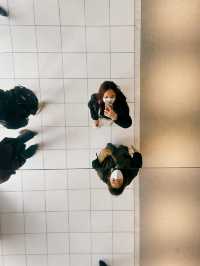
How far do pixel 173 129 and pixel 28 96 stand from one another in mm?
877

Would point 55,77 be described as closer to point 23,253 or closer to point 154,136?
point 154,136

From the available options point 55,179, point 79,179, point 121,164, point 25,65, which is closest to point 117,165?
point 121,164

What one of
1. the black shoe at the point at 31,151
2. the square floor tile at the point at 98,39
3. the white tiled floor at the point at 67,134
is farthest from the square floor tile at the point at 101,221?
the square floor tile at the point at 98,39

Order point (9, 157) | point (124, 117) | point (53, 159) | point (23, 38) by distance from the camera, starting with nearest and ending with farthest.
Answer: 1. point (9, 157)
2. point (124, 117)
3. point (23, 38)
4. point (53, 159)

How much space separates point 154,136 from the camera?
2.05 metres

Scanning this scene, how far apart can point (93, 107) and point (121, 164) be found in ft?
1.14

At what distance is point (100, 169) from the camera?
1.86 meters

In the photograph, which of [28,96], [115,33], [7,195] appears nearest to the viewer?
[28,96]

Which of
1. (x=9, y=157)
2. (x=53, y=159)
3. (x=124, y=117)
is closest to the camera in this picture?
(x=9, y=157)

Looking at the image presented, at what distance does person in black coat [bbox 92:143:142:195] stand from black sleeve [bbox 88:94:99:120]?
21cm

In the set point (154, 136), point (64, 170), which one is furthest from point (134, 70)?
point (64, 170)

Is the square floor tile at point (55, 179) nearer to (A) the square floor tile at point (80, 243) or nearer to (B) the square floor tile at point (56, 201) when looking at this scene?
(B) the square floor tile at point (56, 201)

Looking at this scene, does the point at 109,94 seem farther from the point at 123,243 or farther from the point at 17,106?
the point at 123,243

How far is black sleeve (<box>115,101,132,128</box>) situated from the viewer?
1.81 m
